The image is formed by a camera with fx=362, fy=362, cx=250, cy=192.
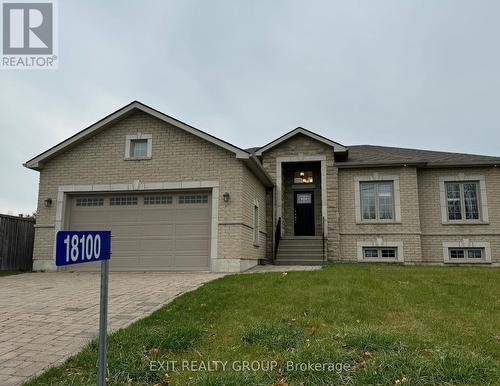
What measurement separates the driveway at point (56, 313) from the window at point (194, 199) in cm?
324

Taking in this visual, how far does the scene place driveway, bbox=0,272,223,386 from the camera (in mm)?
3785

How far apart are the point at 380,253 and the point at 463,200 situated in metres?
4.09

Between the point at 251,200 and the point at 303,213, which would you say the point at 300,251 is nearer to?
the point at 303,213

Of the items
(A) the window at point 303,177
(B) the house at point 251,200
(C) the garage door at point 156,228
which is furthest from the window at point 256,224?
(A) the window at point 303,177

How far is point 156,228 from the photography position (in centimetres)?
1181

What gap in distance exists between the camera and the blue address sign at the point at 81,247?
2.13m

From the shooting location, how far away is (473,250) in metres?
14.7

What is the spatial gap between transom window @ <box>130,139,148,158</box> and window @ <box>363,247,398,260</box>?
9.50 metres

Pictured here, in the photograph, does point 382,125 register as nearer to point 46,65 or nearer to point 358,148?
point 358,148

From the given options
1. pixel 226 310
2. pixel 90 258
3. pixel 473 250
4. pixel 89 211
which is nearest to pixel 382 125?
pixel 473 250

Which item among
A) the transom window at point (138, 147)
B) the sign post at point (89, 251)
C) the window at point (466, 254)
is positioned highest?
the transom window at point (138, 147)

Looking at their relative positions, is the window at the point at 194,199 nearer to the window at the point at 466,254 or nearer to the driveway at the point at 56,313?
the driveway at the point at 56,313

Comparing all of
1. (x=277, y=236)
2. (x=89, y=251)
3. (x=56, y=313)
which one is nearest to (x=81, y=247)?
(x=89, y=251)

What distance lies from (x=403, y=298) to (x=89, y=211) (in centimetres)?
1042
